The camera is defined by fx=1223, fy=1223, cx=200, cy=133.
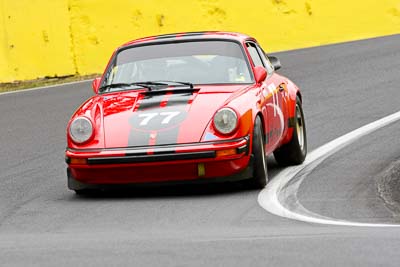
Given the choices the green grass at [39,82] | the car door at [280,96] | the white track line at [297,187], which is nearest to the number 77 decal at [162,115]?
the white track line at [297,187]

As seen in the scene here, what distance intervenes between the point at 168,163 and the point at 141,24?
11.1 meters

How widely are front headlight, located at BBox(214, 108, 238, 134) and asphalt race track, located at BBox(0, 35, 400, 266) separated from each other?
489 mm

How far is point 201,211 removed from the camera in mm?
8234

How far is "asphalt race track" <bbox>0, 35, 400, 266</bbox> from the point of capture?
6.04 m

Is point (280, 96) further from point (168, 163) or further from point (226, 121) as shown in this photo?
point (168, 163)

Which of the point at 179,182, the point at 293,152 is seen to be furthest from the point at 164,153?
the point at 293,152

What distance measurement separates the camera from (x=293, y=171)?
1034 centimetres

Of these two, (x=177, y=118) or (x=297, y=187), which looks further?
(x=297, y=187)

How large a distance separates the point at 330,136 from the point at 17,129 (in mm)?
3569

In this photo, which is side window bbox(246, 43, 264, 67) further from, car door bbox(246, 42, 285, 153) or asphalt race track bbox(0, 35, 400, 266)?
asphalt race track bbox(0, 35, 400, 266)

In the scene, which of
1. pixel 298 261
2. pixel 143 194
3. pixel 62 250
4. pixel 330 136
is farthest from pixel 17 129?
pixel 298 261

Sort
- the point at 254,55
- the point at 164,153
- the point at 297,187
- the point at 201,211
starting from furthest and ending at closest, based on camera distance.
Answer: the point at 254,55 < the point at 297,187 < the point at 164,153 < the point at 201,211

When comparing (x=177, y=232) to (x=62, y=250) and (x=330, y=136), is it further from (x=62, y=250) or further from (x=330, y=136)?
(x=330, y=136)

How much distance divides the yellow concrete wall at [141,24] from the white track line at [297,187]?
266 inches
